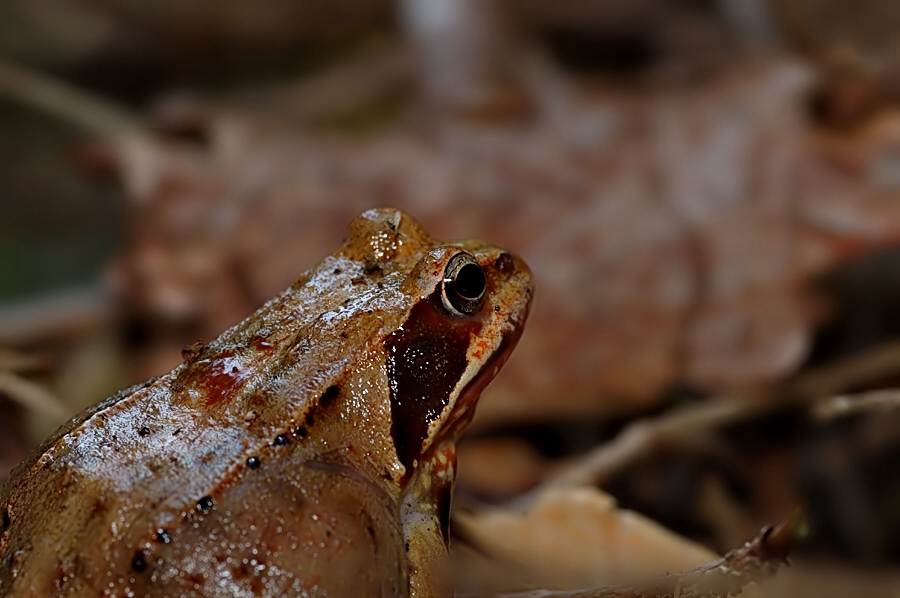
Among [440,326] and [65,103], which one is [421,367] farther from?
[65,103]

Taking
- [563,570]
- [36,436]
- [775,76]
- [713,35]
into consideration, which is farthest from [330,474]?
[713,35]

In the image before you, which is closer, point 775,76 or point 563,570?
point 563,570

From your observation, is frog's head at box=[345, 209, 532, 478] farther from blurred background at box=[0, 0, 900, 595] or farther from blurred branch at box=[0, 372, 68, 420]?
blurred branch at box=[0, 372, 68, 420]

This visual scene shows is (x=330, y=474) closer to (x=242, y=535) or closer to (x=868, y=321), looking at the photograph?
(x=242, y=535)

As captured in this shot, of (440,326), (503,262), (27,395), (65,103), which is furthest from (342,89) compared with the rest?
(440,326)

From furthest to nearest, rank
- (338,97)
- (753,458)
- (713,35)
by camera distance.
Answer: (338,97) < (713,35) < (753,458)

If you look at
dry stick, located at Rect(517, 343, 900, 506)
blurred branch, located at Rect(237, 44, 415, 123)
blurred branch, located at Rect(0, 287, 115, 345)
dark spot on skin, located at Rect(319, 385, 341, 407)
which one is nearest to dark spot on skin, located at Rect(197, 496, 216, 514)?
dark spot on skin, located at Rect(319, 385, 341, 407)

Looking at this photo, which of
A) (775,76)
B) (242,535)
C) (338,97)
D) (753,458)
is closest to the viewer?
(242,535)

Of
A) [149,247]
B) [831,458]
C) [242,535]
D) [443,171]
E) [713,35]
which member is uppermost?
[713,35]

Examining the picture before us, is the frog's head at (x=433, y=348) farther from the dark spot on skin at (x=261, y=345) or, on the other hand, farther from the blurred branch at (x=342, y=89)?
the blurred branch at (x=342, y=89)
